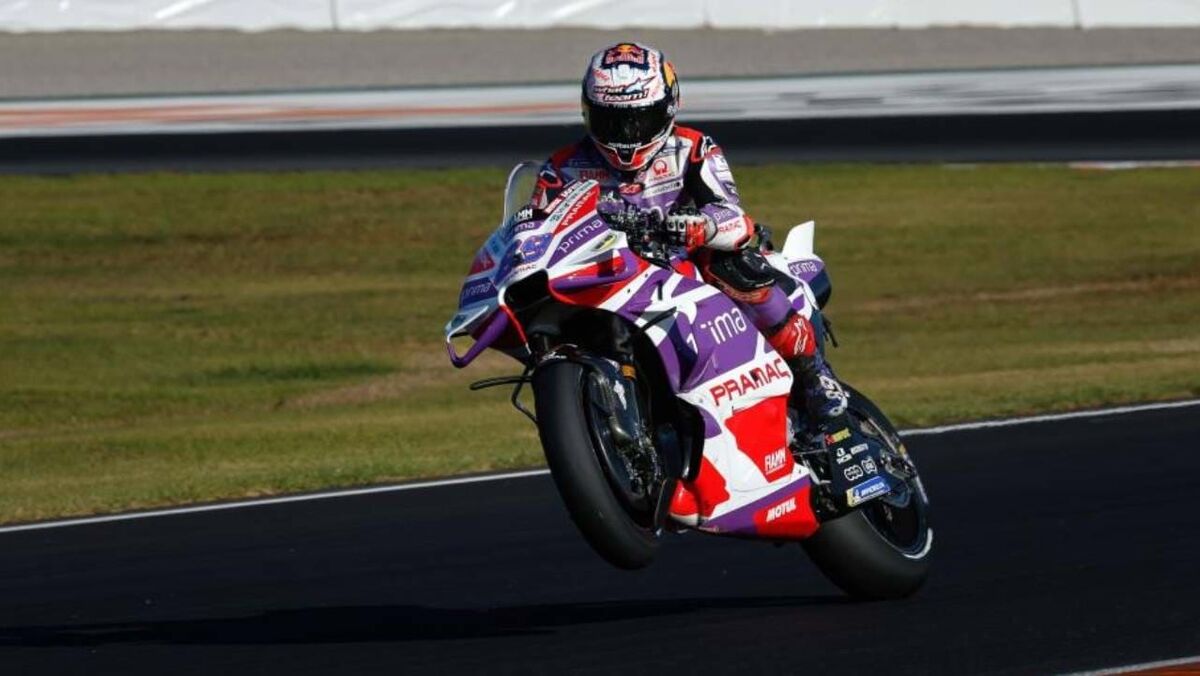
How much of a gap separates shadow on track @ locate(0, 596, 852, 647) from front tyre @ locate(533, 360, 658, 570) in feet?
2.52

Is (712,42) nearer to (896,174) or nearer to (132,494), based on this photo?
(896,174)

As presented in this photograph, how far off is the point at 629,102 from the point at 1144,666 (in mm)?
2352

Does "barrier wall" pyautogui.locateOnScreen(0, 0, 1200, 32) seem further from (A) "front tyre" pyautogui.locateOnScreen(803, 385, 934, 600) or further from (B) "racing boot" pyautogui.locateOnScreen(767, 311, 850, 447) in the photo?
(A) "front tyre" pyautogui.locateOnScreen(803, 385, 934, 600)

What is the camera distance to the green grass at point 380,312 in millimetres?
12680

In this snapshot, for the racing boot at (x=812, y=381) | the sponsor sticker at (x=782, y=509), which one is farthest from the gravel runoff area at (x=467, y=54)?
the sponsor sticker at (x=782, y=509)

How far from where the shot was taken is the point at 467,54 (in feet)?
96.0

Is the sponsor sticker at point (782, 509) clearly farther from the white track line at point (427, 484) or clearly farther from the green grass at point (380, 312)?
the green grass at point (380, 312)

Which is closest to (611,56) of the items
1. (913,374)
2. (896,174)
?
(913,374)

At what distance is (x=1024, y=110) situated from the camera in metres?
24.3

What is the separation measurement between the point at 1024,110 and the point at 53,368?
12.6 m

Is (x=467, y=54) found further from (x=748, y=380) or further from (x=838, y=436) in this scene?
(x=748, y=380)

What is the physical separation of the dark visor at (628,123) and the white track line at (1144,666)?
2.16 meters

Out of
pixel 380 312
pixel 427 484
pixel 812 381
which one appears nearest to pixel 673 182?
pixel 812 381

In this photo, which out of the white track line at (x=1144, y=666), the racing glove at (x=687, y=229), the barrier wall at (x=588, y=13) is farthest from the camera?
the barrier wall at (x=588, y=13)
